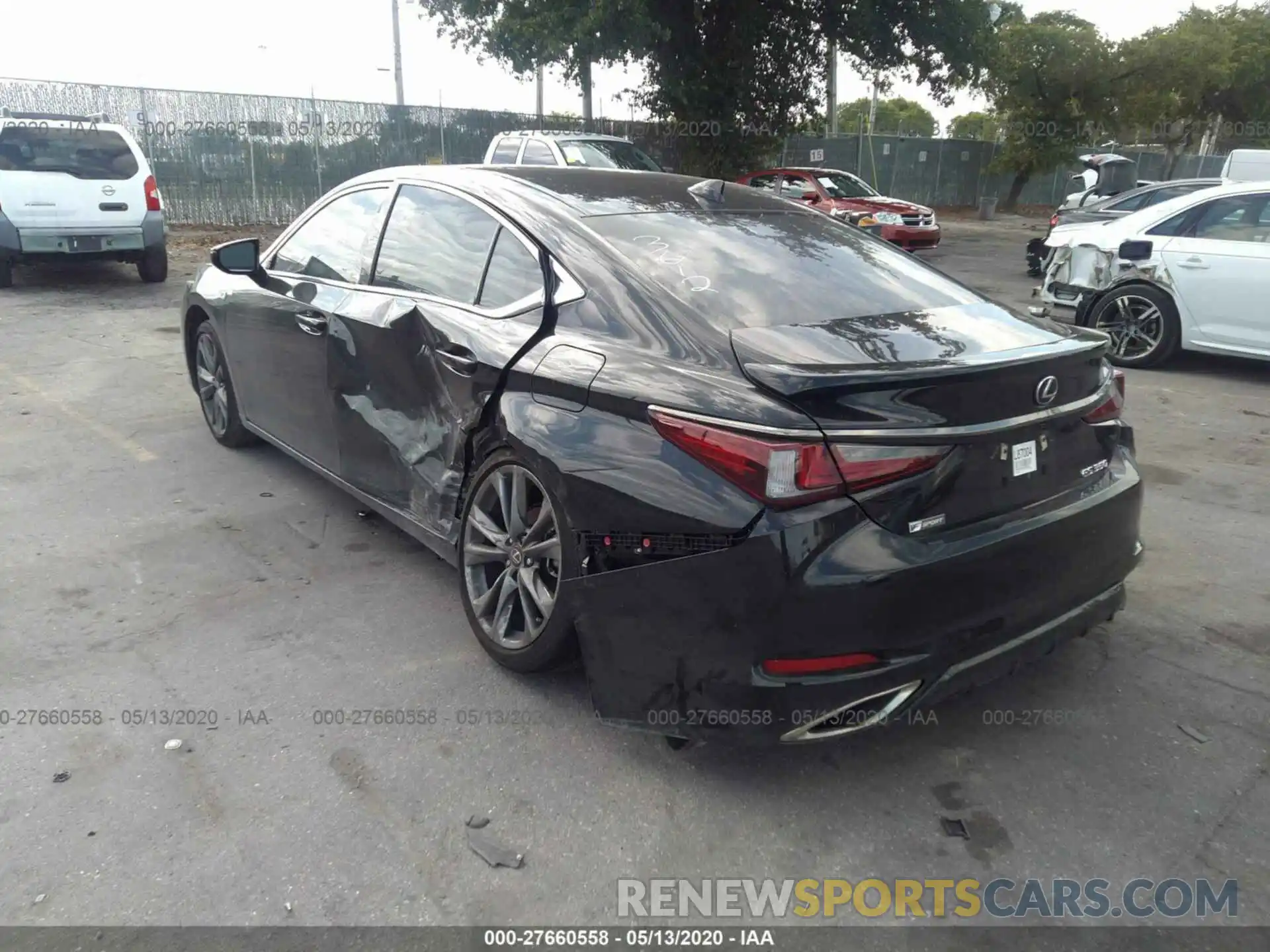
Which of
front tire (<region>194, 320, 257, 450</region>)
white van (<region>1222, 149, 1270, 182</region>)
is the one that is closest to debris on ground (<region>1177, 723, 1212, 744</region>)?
front tire (<region>194, 320, 257, 450</region>)

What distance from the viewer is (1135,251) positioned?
841cm

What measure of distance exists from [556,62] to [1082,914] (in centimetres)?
1869

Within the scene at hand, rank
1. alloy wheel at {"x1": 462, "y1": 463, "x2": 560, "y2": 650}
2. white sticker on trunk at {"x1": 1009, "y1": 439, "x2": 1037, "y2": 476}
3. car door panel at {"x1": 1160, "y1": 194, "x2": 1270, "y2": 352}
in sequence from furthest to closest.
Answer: car door panel at {"x1": 1160, "y1": 194, "x2": 1270, "y2": 352} < alloy wheel at {"x1": 462, "y1": 463, "x2": 560, "y2": 650} < white sticker on trunk at {"x1": 1009, "y1": 439, "x2": 1037, "y2": 476}

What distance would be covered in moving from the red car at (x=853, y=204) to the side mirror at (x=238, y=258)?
1305 centimetres

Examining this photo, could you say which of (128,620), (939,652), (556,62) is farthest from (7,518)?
(556,62)

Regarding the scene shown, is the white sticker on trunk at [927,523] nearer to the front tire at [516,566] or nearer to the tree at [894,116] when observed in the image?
the front tire at [516,566]

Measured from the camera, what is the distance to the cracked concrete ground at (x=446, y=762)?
2471mm

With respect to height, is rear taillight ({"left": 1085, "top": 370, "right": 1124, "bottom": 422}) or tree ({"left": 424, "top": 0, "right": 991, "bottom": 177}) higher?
tree ({"left": 424, "top": 0, "right": 991, "bottom": 177})

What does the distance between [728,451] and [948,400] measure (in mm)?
591

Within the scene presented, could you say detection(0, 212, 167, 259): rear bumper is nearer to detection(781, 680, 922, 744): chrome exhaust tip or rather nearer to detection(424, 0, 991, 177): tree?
detection(424, 0, 991, 177): tree

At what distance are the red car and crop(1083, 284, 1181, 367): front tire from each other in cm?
839

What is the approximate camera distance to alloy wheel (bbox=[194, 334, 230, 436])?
18.2ft

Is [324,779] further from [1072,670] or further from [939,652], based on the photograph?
[1072,670]

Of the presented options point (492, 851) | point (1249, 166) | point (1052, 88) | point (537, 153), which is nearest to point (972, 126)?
point (1052, 88)
